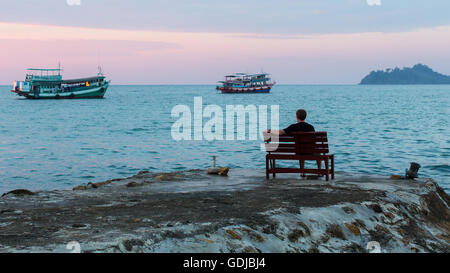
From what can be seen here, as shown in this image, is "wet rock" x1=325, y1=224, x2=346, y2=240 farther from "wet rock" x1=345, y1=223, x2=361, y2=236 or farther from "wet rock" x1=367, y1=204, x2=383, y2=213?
"wet rock" x1=367, y1=204, x2=383, y2=213

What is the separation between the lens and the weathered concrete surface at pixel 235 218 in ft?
15.5

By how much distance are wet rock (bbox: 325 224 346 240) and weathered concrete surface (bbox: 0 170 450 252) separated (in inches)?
0.6

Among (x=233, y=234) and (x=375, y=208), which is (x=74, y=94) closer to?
(x=375, y=208)

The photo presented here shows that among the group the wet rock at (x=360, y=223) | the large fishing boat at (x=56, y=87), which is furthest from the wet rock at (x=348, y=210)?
the large fishing boat at (x=56, y=87)

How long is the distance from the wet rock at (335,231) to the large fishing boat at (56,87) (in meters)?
99.5

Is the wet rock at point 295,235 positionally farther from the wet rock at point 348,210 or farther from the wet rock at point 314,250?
the wet rock at point 348,210

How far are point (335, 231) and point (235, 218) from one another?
1.27 meters

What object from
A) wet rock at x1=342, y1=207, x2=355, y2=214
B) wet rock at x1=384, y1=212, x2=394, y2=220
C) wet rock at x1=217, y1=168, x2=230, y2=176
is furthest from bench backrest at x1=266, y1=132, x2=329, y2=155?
wet rock at x1=342, y1=207, x2=355, y2=214

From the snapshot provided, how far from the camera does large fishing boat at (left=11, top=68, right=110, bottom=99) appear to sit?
9856 cm
